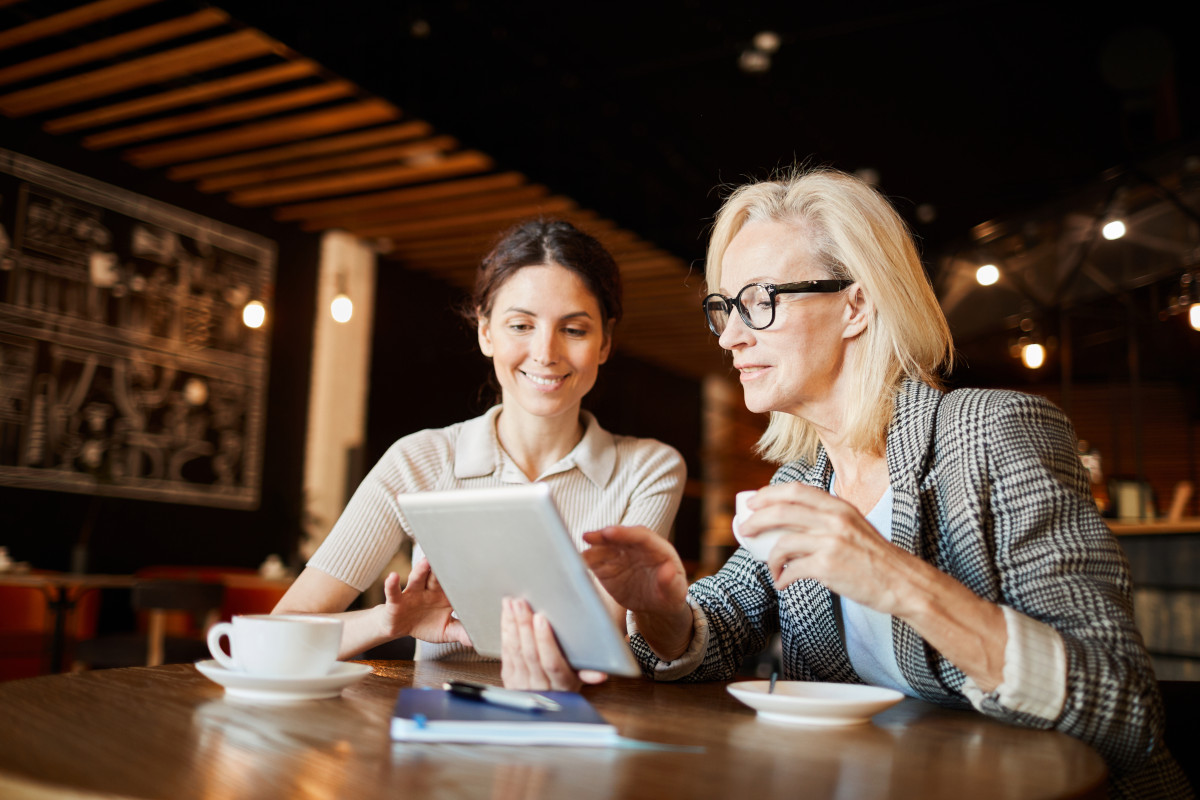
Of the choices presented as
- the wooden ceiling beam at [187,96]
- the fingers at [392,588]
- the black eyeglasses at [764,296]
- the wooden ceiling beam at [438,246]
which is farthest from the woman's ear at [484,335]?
the wooden ceiling beam at [438,246]

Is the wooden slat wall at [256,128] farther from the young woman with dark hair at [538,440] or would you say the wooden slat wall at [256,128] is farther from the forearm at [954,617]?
the forearm at [954,617]

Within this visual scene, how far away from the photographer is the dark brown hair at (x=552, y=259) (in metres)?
2.13

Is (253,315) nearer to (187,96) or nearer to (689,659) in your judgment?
(187,96)

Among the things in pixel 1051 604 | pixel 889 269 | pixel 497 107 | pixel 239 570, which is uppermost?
pixel 497 107

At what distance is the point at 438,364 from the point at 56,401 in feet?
12.4

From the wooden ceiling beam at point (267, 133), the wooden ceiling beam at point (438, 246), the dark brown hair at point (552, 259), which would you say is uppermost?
the wooden ceiling beam at point (267, 133)

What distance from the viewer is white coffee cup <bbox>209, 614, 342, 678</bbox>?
111 cm

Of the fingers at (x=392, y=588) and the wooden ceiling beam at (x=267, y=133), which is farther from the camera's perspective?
the wooden ceiling beam at (x=267, y=133)

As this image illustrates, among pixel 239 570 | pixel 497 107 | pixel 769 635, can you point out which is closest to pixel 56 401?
pixel 239 570

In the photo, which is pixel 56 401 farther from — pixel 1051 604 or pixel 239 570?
pixel 1051 604

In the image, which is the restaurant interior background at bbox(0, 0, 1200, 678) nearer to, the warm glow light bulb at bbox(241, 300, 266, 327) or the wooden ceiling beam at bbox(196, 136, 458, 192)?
the wooden ceiling beam at bbox(196, 136, 458, 192)

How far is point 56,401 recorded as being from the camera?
230 inches

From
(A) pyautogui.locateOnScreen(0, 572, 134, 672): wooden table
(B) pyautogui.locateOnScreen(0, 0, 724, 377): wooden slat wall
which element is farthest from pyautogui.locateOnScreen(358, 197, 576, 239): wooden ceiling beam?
(A) pyautogui.locateOnScreen(0, 572, 134, 672): wooden table

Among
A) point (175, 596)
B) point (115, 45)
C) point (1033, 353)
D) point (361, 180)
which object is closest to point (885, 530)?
point (175, 596)
